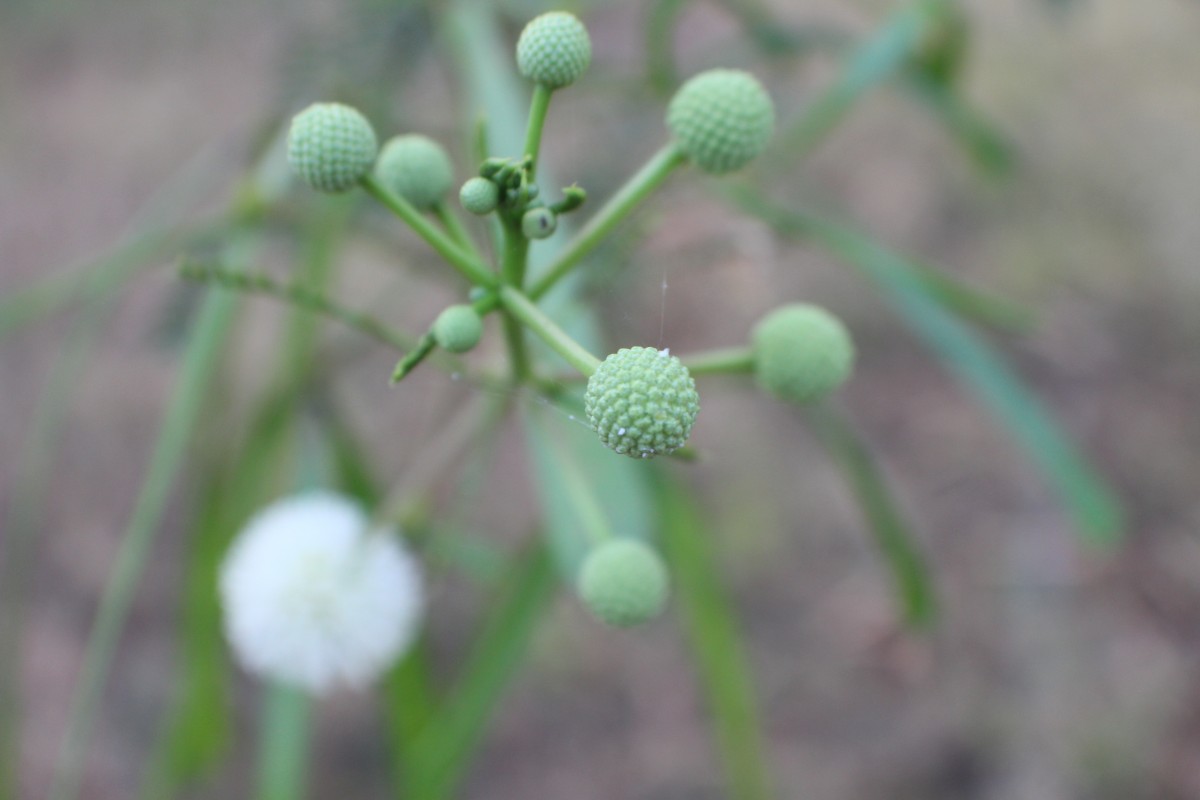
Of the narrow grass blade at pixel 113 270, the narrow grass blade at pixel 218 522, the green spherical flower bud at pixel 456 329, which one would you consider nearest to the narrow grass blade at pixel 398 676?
the narrow grass blade at pixel 218 522

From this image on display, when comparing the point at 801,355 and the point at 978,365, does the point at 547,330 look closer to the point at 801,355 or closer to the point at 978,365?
the point at 801,355

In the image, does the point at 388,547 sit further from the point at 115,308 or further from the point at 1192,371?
the point at 1192,371

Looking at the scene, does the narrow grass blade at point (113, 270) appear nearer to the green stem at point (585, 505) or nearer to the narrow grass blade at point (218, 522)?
the narrow grass blade at point (218, 522)

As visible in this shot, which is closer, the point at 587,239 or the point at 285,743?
the point at 587,239

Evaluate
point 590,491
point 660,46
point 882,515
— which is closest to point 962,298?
point 882,515

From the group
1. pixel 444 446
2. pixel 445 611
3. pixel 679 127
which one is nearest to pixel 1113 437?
pixel 445 611
